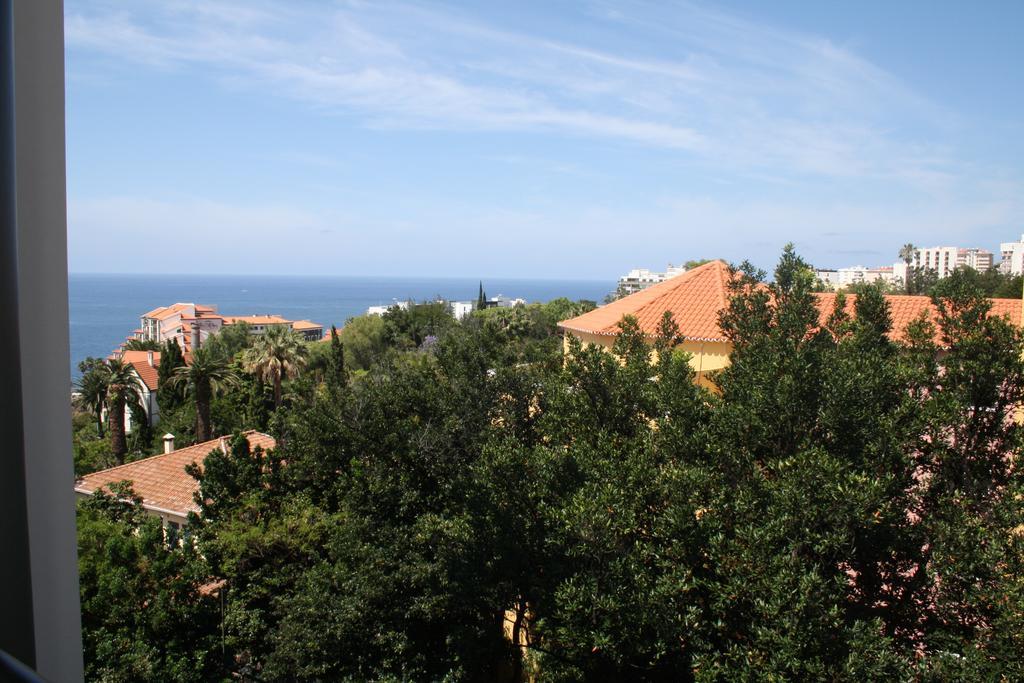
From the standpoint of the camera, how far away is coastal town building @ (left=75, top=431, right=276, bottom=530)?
15969 millimetres

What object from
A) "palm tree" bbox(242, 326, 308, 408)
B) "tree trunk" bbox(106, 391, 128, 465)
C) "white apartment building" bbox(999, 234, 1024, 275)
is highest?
"white apartment building" bbox(999, 234, 1024, 275)

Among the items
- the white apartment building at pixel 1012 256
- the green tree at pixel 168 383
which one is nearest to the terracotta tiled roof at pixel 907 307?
the green tree at pixel 168 383

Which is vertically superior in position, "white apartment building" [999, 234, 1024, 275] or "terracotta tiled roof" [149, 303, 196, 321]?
"white apartment building" [999, 234, 1024, 275]

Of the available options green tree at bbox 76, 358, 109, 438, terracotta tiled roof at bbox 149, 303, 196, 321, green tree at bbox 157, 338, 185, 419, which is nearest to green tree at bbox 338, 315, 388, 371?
green tree at bbox 157, 338, 185, 419

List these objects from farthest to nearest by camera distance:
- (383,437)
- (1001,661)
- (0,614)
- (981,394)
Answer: (383,437) < (981,394) < (1001,661) < (0,614)

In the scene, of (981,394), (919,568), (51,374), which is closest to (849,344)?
(981,394)

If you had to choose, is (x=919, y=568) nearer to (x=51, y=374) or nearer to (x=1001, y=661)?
(x=1001, y=661)

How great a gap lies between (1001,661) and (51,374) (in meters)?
6.26

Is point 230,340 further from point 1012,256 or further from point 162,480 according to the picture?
point 1012,256

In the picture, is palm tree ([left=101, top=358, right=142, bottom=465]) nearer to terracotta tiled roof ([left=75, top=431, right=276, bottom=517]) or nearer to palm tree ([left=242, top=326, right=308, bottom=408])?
palm tree ([left=242, top=326, right=308, bottom=408])

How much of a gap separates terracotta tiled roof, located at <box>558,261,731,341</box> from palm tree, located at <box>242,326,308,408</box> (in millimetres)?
16142

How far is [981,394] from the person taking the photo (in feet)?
22.5

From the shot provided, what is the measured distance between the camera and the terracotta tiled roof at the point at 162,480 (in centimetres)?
1625

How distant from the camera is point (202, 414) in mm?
27609
